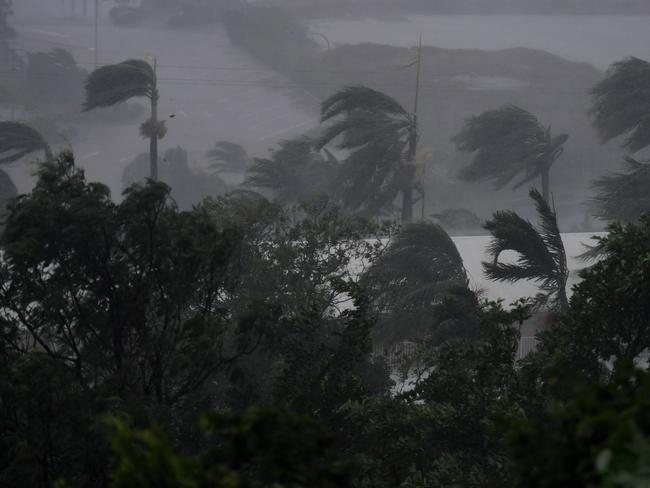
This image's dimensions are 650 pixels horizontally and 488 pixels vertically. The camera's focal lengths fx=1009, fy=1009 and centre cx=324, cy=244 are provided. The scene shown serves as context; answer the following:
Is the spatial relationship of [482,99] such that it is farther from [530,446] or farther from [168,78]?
[530,446]

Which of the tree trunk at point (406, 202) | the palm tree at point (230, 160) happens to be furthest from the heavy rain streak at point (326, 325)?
the palm tree at point (230, 160)

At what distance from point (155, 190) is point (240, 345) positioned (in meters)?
1.15

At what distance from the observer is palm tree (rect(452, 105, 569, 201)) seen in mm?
23969

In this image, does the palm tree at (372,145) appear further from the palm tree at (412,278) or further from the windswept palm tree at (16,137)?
the palm tree at (412,278)

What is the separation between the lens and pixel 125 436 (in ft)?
7.38

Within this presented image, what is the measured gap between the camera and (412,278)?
39.6 feet

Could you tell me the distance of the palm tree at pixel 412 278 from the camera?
1152cm

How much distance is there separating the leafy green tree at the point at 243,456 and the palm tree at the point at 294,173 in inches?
852

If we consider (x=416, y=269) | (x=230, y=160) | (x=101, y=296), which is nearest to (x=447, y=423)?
(x=101, y=296)

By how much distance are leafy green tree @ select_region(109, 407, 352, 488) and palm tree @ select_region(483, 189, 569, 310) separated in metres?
7.84

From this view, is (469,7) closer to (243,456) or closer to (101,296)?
(101,296)

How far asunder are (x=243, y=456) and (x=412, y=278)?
9.71 meters

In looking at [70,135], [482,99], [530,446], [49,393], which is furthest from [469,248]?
[482,99]

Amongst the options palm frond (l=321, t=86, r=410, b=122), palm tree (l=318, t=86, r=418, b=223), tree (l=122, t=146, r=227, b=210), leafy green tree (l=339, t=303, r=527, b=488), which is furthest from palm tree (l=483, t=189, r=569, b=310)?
tree (l=122, t=146, r=227, b=210)
